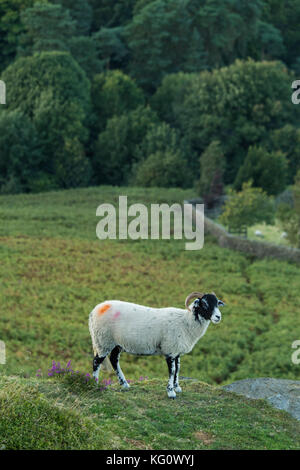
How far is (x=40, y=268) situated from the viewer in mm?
36469

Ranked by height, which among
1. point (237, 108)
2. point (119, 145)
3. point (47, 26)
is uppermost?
point (47, 26)

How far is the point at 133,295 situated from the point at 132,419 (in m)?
21.2

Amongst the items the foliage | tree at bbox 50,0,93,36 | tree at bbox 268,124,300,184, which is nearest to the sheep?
the foliage

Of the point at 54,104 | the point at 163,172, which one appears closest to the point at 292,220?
the point at 163,172

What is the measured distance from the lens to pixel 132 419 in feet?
38.7

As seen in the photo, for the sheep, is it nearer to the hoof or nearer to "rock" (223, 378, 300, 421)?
the hoof

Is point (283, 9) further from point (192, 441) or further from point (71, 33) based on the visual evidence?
point (192, 441)

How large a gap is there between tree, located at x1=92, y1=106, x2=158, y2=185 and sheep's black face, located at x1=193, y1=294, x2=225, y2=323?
63.3 meters

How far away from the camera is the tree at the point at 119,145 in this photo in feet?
251

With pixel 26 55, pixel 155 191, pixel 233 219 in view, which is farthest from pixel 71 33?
pixel 233 219

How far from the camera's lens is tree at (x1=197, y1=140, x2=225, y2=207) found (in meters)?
57.5

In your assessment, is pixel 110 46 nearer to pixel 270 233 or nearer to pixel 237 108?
pixel 237 108

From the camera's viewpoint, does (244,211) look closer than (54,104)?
Yes

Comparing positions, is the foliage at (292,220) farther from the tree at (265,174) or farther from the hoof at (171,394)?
the hoof at (171,394)
